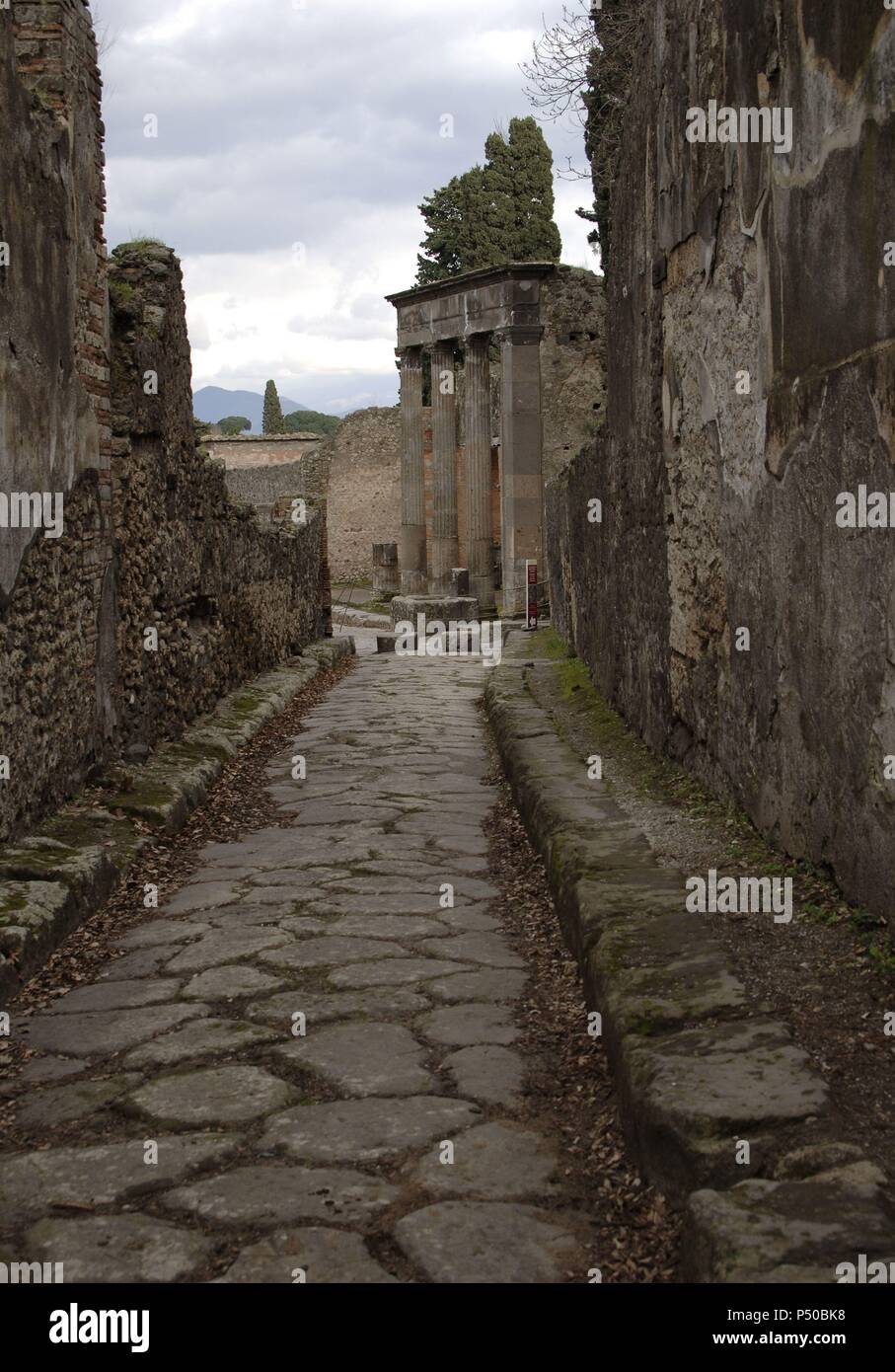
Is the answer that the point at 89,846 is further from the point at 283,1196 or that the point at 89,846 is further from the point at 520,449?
the point at 520,449

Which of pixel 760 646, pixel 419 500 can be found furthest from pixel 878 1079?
pixel 419 500

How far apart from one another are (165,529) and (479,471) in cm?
1845

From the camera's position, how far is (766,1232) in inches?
75.9

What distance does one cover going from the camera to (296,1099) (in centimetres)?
293

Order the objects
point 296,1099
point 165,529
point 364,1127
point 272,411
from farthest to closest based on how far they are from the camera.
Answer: point 272,411 → point 165,529 → point 296,1099 → point 364,1127

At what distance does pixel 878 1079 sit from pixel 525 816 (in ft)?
10.5

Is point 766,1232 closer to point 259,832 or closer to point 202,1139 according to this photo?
point 202,1139

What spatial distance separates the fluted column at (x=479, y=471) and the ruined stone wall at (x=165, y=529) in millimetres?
15699

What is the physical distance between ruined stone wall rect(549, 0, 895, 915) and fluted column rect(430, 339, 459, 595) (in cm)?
1960

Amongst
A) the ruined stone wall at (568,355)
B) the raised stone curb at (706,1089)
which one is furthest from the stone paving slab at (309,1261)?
the ruined stone wall at (568,355)

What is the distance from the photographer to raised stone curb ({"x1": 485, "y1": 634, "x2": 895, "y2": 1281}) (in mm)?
1931

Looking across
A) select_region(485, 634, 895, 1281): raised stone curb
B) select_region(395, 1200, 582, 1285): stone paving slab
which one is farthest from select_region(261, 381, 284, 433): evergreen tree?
select_region(395, 1200, 582, 1285): stone paving slab

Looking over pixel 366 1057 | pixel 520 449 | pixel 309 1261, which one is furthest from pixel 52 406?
pixel 520 449

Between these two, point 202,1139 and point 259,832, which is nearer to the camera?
point 202,1139
